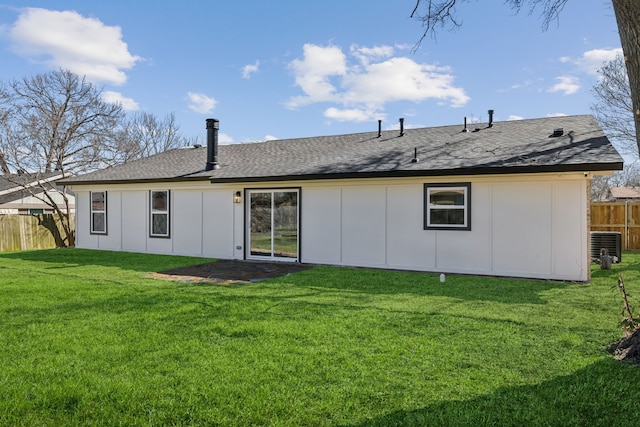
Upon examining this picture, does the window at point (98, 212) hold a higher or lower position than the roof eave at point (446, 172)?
lower

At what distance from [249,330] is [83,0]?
485 inches

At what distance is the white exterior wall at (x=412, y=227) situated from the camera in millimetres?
8148

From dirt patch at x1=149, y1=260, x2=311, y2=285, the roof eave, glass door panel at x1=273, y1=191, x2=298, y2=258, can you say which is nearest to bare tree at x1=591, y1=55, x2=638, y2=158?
the roof eave

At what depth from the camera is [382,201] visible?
31.7 feet

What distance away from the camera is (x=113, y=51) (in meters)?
18.0

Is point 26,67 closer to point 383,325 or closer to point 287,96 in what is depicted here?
point 287,96

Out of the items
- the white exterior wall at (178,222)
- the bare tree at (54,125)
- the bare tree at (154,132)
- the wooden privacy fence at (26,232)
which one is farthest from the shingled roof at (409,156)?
the bare tree at (154,132)

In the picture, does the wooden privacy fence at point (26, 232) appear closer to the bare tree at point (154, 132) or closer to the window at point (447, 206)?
the window at point (447, 206)

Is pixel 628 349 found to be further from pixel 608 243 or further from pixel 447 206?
pixel 608 243

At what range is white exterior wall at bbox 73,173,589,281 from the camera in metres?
8.15

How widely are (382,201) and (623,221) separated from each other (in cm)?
1040

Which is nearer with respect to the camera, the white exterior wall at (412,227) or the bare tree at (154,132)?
the white exterior wall at (412,227)

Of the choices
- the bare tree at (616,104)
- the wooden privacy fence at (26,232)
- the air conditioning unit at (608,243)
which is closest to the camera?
the air conditioning unit at (608,243)

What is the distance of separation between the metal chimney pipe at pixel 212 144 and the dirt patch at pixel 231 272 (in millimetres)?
3393
